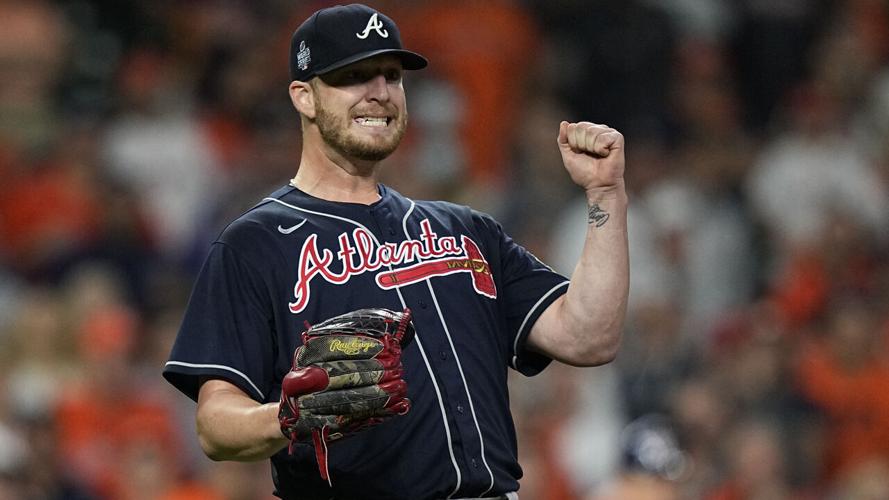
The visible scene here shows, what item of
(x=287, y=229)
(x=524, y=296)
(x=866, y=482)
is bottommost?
(x=866, y=482)

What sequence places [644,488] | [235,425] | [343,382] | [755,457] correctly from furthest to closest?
[755,457]
[644,488]
[235,425]
[343,382]

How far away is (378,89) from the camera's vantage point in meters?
4.09

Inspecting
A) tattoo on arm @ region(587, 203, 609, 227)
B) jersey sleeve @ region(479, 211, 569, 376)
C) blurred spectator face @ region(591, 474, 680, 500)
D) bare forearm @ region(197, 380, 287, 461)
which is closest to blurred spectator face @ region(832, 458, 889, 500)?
blurred spectator face @ region(591, 474, 680, 500)

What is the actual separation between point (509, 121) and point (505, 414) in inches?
263

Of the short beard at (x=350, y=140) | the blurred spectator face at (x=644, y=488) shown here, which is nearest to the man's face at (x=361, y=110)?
the short beard at (x=350, y=140)

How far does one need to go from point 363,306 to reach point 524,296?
0.57m

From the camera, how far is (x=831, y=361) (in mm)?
8430

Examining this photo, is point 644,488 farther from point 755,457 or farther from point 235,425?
point 235,425

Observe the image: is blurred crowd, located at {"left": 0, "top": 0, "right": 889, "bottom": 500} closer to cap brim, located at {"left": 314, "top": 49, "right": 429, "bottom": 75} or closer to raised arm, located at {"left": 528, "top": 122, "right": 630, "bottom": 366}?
raised arm, located at {"left": 528, "top": 122, "right": 630, "bottom": 366}

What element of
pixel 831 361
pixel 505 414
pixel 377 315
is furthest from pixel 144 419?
pixel 377 315

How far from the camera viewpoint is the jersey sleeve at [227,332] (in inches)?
152

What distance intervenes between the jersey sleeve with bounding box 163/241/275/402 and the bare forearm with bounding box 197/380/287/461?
0.05 metres

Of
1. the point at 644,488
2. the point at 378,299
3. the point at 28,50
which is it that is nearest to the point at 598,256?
the point at 378,299

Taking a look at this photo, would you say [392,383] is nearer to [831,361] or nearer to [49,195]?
[831,361]
